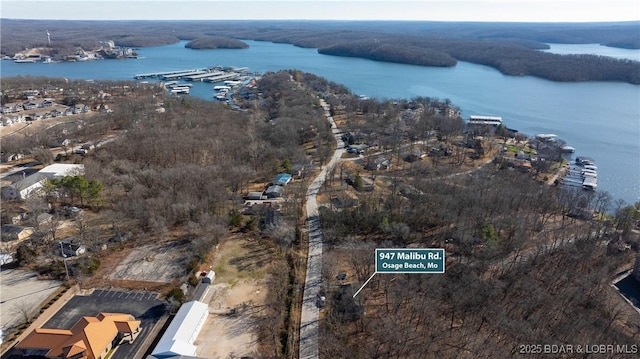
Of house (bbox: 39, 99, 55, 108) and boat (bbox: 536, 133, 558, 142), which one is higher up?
house (bbox: 39, 99, 55, 108)

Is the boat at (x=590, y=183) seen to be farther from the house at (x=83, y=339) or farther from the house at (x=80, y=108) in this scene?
the house at (x=80, y=108)

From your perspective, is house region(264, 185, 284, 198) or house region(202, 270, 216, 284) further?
house region(264, 185, 284, 198)

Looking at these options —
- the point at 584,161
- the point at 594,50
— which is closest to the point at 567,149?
the point at 584,161

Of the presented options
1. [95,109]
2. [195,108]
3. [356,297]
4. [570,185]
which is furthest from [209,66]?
[356,297]

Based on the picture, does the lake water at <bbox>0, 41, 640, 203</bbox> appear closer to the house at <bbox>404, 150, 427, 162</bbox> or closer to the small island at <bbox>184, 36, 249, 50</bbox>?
the small island at <bbox>184, 36, 249, 50</bbox>

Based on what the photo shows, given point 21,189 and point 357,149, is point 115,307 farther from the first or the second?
point 357,149

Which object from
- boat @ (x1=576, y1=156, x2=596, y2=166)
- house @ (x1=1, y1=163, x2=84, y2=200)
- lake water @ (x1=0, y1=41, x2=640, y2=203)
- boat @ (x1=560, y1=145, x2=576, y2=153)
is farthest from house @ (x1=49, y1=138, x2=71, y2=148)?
boat @ (x1=560, y1=145, x2=576, y2=153)
